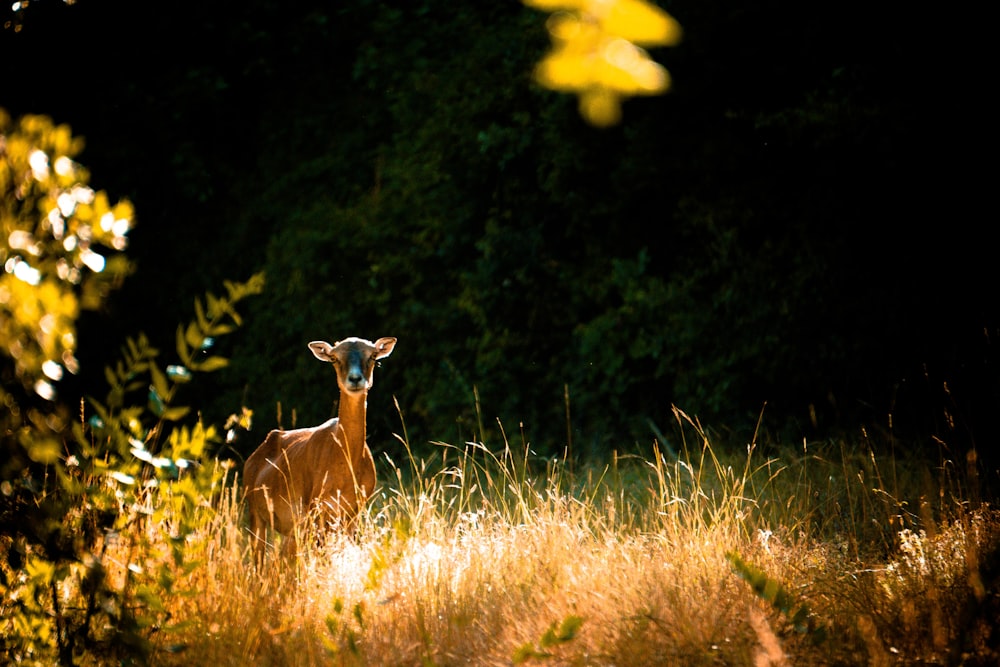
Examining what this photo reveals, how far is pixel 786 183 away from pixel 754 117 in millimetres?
503

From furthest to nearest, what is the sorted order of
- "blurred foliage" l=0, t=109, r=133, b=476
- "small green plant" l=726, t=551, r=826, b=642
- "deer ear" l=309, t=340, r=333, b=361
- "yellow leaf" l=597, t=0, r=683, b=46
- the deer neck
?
"deer ear" l=309, t=340, r=333, b=361
the deer neck
"small green plant" l=726, t=551, r=826, b=642
"blurred foliage" l=0, t=109, r=133, b=476
"yellow leaf" l=597, t=0, r=683, b=46

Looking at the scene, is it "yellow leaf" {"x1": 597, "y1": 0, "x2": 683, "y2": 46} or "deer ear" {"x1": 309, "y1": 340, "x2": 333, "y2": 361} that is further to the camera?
"deer ear" {"x1": 309, "y1": 340, "x2": 333, "y2": 361}

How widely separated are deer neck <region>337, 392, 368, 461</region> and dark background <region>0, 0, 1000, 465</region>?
3.30 ft

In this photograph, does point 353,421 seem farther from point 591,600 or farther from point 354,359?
point 591,600

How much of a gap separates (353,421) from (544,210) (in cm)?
285

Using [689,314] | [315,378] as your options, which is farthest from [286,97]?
[689,314]

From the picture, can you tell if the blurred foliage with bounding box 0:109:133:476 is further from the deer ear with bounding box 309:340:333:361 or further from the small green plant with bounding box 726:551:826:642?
the deer ear with bounding box 309:340:333:361

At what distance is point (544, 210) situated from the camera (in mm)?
8883

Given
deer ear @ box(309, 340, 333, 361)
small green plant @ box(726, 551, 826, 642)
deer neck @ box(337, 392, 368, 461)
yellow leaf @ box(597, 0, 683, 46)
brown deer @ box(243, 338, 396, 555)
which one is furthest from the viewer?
deer ear @ box(309, 340, 333, 361)

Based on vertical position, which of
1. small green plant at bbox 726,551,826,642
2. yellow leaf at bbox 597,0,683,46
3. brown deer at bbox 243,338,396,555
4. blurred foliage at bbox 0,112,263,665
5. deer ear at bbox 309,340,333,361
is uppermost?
deer ear at bbox 309,340,333,361

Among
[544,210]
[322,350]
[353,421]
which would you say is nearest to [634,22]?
[353,421]

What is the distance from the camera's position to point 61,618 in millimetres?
3682

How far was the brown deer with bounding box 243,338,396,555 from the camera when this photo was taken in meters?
6.64

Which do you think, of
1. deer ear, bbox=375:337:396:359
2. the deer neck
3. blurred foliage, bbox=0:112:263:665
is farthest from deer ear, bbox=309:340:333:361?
blurred foliage, bbox=0:112:263:665
